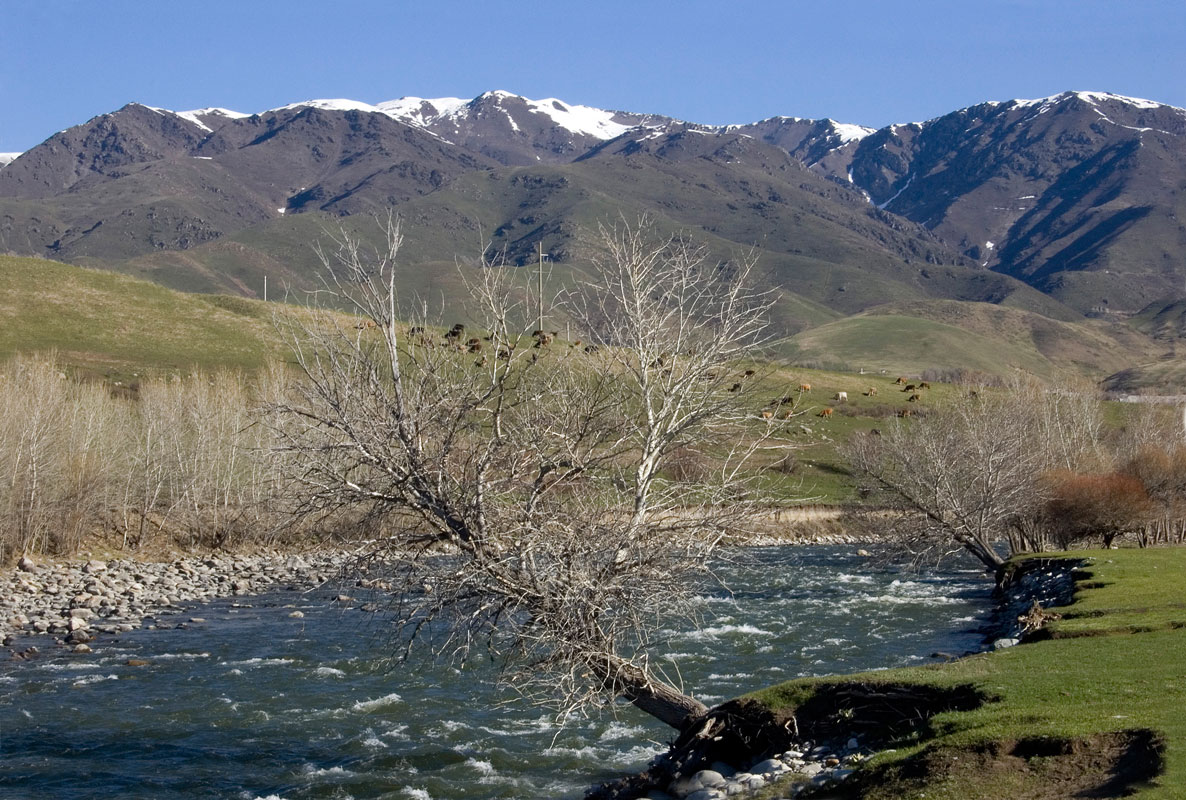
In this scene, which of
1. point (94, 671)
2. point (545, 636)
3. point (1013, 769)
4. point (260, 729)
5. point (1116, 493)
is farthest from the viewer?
point (1116, 493)

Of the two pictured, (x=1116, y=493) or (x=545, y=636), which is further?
(x=1116, y=493)

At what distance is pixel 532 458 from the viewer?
14766 mm

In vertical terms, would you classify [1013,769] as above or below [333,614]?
above

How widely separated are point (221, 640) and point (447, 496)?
58.9 feet

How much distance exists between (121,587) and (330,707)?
1789 centimetres

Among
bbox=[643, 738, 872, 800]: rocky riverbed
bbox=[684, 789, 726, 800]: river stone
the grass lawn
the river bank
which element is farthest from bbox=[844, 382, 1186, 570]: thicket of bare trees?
bbox=[684, 789, 726, 800]: river stone

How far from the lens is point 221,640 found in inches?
1150

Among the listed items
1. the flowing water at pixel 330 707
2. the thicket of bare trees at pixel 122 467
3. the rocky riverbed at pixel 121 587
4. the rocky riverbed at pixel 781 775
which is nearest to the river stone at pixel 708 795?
the rocky riverbed at pixel 781 775

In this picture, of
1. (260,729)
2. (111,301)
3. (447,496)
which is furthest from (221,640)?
(111,301)

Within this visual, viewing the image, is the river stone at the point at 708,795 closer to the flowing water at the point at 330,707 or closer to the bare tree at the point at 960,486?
the flowing water at the point at 330,707

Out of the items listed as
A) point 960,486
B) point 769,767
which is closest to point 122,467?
point 960,486

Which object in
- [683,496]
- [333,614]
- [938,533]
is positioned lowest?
[333,614]

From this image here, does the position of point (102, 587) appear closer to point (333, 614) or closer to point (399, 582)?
point (333, 614)

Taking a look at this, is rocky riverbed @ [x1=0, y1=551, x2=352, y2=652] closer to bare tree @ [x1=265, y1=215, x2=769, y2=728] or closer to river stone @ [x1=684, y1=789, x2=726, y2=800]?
bare tree @ [x1=265, y1=215, x2=769, y2=728]
